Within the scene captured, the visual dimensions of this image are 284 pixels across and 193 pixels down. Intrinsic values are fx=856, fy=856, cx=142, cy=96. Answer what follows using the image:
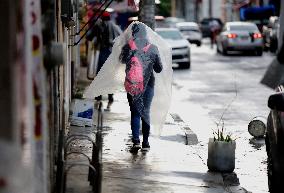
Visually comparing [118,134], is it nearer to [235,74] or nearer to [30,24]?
[30,24]

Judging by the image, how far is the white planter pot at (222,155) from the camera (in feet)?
35.7

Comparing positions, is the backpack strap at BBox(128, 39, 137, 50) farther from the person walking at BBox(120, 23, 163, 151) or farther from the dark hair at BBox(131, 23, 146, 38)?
the dark hair at BBox(131, 23, 146, 38)

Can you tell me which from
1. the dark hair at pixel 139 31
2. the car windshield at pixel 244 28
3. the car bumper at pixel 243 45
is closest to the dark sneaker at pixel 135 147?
the dark hair at pixel 139 31

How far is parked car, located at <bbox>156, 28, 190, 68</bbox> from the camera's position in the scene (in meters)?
32.0

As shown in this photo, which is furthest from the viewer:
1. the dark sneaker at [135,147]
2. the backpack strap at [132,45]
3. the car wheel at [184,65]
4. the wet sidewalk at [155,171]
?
the car wheel at [184,65]

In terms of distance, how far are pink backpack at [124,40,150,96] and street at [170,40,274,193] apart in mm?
1368

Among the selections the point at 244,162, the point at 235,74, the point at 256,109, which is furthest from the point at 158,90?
the point at 235,74

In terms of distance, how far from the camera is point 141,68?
476 inches

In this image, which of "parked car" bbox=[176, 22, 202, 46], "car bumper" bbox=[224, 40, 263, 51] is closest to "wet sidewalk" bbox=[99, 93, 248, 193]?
"car bumper" bbox=[224, 40, 263, 51]

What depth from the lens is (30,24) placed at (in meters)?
5.15

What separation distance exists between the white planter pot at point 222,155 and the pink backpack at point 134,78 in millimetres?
1581

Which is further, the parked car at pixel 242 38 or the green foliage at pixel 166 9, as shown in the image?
the green foliage at pixel 166 9

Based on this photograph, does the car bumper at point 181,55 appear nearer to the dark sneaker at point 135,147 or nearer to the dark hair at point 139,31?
the dark sneaker at point 135,147

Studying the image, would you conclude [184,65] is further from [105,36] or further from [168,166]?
[168,166]
